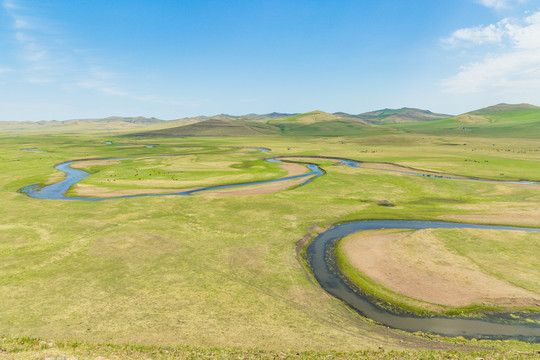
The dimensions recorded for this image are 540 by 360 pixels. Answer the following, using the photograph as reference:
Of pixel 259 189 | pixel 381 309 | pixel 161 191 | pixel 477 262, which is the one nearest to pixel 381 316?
pixel 381 309

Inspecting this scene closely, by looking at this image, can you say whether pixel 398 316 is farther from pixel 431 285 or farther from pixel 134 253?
pixel 134 253

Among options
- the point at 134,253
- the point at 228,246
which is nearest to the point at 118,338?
the point at 134,253

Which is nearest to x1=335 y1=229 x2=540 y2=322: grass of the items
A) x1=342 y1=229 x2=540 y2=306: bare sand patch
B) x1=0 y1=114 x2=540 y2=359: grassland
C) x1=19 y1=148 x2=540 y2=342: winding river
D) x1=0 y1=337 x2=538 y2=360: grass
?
x1=342 y1=229 x2=540 y2=306: bare sand patch

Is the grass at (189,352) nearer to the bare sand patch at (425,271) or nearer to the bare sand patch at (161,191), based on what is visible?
the bare sand patch at (425,271)

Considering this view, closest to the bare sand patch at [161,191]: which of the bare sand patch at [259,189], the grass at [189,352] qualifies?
the bare sand patch at [259,189]

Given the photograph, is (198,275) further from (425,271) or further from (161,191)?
(161,191)

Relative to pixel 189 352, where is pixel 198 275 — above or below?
below
